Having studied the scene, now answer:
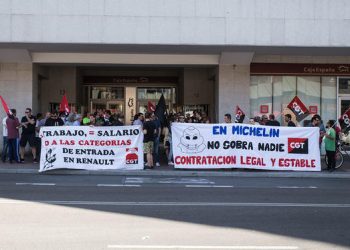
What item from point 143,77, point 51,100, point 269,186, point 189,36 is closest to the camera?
point 269,186

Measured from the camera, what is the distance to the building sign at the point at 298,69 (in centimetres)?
2398

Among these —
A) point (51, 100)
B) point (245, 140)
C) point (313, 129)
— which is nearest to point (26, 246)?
point (245, 140)

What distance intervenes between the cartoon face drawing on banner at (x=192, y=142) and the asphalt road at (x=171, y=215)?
10.3 feet

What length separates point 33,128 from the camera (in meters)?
19.5

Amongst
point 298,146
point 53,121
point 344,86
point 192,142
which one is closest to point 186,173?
point 192,142

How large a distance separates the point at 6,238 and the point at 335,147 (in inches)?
513

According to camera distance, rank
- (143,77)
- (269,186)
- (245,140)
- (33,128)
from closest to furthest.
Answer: (269,186) → (245,140) → (33,128) → (143,77)

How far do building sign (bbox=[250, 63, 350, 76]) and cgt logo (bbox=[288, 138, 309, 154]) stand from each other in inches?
258

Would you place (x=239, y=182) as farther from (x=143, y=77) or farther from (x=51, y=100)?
(x=143, y=77)

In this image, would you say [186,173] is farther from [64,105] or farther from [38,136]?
[38,136]

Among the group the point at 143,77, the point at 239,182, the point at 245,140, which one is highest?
the point at 143,77

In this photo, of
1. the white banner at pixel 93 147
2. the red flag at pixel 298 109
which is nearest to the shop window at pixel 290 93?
the red flag at pixel 298 109

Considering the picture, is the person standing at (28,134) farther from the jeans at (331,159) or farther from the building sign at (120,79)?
the building sign at (120,79)

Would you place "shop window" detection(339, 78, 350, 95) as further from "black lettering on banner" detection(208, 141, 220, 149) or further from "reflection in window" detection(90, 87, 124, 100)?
"reflection in window" detection(90, 87, 124, 100)
